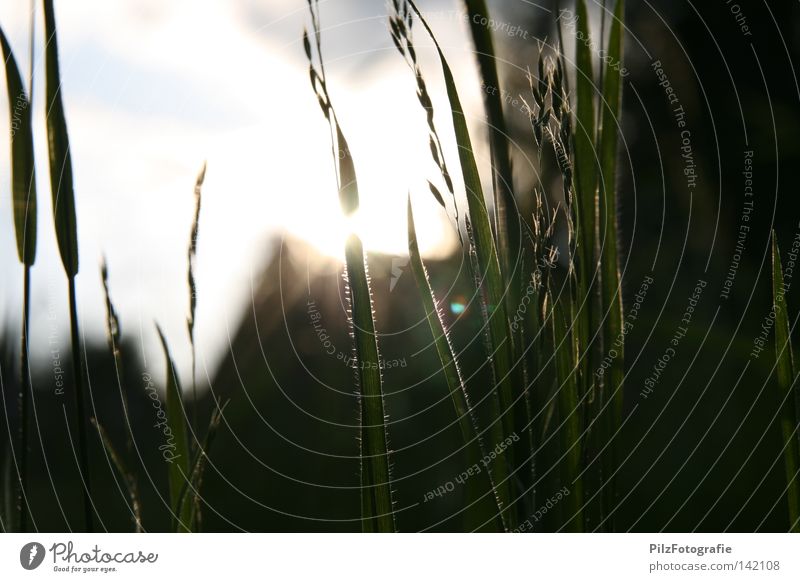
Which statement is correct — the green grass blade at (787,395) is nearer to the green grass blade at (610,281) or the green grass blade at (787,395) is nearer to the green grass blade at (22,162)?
the green grass blade at (610,281)

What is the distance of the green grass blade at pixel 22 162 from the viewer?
1.49 ft

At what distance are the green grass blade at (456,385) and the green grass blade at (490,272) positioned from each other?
0.6 inches

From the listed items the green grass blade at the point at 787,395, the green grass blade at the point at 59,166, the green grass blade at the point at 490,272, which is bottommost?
the green grass blade at the point at 787,395

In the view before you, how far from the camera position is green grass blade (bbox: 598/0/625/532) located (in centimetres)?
43

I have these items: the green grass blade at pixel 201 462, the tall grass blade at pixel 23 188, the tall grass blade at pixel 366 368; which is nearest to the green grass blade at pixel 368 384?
the tall grass blade at pixel 366 368

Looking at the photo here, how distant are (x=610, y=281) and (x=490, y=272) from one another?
0.09 metres

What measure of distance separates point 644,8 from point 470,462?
24.1 inches

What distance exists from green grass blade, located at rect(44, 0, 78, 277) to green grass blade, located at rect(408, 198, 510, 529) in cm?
24

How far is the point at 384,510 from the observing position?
1.42 ft

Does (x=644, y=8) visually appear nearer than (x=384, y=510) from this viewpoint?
No

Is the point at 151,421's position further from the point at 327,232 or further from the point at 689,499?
the point at 689,499

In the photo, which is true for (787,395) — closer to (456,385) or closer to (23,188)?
(456,385)

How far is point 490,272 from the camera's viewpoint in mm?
434
